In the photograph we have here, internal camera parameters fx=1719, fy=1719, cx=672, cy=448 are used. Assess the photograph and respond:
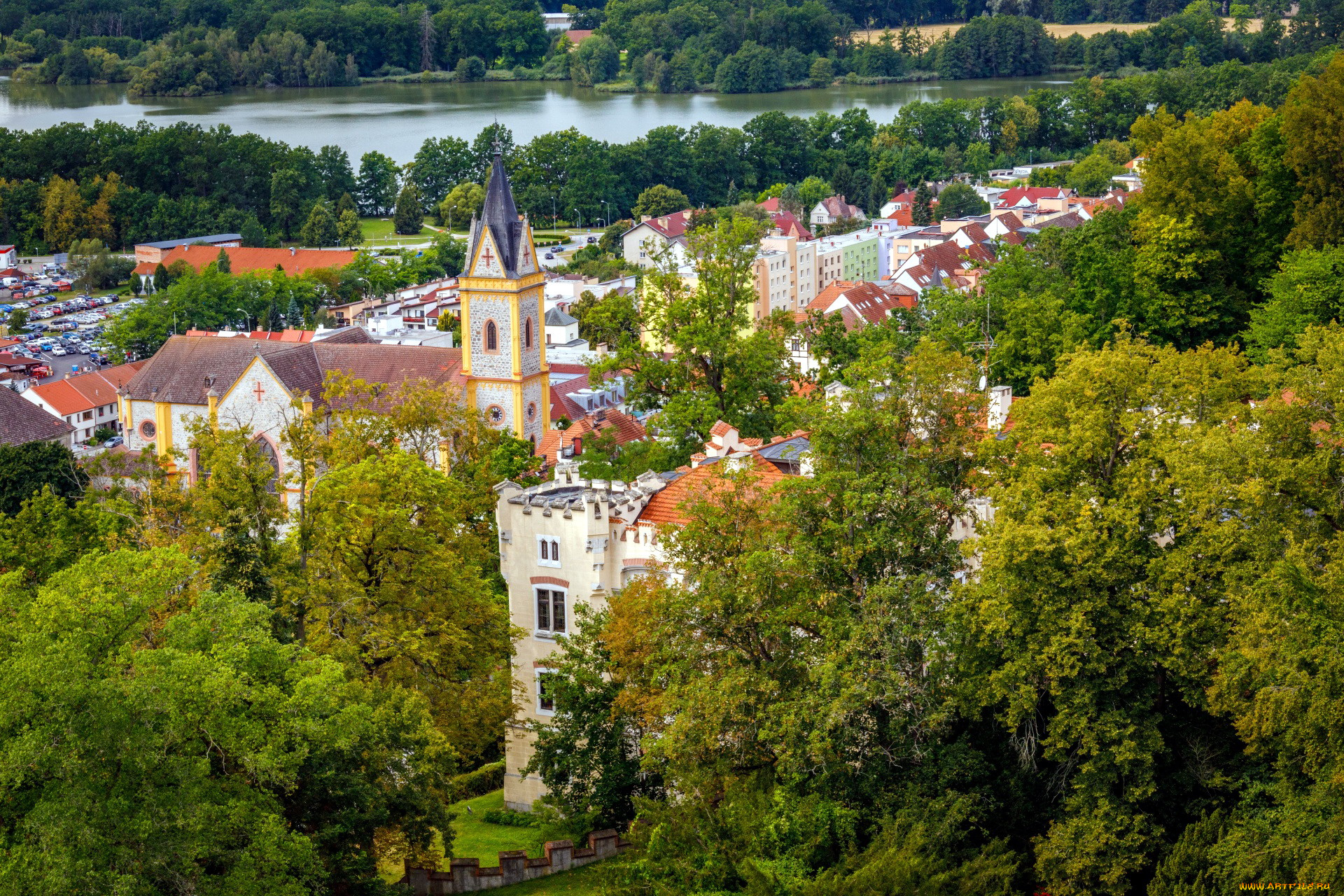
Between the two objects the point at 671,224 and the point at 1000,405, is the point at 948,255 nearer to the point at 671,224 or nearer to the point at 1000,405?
the point at 671,224

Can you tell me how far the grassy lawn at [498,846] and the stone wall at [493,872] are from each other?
0.55 ft

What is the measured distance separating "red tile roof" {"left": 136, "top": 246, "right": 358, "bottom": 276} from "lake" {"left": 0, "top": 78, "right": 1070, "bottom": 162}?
3959cm

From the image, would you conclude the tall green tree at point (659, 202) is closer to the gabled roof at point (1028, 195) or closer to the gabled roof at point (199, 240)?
the gabled roof at point (1028, 195)

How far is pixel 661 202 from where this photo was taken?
127875 mm

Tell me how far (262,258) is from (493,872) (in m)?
87.9

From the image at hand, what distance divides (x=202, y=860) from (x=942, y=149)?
414 ft

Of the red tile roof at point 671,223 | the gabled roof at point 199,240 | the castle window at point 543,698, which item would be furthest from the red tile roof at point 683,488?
the gabled roof at point 199,240

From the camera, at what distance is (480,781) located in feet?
108

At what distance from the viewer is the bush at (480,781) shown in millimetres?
32312

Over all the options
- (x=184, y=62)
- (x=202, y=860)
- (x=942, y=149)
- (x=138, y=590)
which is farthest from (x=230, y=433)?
(x=184, y=62)

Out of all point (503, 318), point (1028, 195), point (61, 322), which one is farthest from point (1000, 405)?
point (1028, 195)

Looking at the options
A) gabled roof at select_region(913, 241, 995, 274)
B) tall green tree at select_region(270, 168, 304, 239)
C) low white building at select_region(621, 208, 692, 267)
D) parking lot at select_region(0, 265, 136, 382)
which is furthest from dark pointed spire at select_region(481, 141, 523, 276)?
tall green tree at select_region(270, 168, 304, 239)

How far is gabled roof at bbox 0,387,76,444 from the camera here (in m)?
64.1

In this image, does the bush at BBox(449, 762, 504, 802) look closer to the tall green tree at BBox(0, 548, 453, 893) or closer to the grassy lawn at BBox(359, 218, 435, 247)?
the tall green tree at BBox(0, 548, 453, 893)
